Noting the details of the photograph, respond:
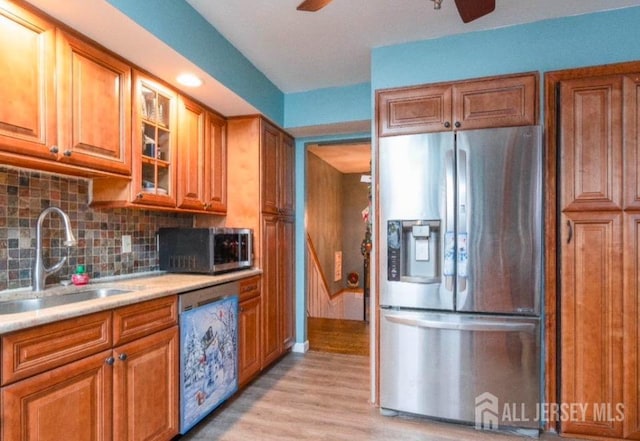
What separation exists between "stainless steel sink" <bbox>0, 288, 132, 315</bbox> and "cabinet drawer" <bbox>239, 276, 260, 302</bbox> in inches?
36.2

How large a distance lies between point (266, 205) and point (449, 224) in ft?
5.05

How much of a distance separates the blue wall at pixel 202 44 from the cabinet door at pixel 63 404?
154 cm

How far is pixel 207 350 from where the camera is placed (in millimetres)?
2277

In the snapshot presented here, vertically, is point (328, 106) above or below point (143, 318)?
above

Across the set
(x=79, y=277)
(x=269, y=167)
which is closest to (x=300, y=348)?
(x=269, y=167)

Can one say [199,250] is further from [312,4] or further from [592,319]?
[592,319]

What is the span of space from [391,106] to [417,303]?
4.29 feet

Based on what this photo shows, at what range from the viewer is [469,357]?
7.20 ft

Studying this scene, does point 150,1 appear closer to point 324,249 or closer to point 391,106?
point 391,106

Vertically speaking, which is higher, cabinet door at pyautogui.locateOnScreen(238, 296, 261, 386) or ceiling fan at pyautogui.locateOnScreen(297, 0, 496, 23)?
ceiling fan at pyautogui.locateOnScreen(297, 0, 496, 23)

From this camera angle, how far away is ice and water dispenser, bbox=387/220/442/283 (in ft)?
7.55

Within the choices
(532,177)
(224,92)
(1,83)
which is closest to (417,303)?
(532,177)

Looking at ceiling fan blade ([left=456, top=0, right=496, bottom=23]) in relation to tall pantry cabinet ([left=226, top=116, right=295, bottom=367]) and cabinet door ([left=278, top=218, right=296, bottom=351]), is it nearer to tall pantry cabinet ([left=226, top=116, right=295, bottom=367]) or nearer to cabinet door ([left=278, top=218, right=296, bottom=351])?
tall pantry cabinet ([left=226, top=116, right=295, bottom=367])

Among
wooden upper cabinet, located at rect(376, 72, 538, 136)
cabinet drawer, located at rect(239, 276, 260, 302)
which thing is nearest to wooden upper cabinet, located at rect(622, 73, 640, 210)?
wooden upper cabinet, located at rect(376, 72, 538, 136)
